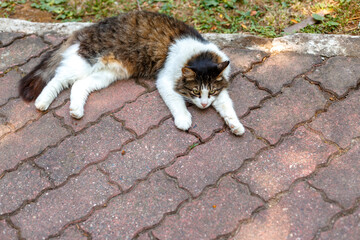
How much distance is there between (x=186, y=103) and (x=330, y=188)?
153cm

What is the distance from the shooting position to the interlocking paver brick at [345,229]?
230cm

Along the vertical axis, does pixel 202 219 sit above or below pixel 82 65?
below

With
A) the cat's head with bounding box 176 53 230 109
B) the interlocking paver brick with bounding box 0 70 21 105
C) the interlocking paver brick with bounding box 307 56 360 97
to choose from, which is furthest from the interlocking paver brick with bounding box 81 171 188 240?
the interlocking paver brick with bounding box 307 56 360 97

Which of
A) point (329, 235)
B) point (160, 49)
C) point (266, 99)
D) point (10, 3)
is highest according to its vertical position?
point (10, 3)

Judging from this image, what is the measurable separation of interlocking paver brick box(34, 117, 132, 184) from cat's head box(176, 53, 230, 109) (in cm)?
72

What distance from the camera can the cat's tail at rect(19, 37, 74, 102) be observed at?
3366 mm

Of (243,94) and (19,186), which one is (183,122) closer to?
(243,94)

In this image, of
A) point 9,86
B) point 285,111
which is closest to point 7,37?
point 9,86

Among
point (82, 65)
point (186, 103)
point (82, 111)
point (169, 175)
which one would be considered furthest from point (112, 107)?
point (169, 175)

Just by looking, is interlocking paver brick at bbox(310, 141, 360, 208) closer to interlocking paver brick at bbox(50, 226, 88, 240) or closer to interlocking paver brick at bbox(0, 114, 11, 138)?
interlocking paver brick at bbox(50, 226, 88, 240)

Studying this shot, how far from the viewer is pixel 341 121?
9.84 feet

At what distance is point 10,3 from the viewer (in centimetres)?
473

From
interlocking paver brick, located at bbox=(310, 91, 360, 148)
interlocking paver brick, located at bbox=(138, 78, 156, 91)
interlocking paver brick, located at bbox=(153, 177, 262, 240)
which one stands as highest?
interlocking paver brick, located at bbox=(138, 78, 156, 91)

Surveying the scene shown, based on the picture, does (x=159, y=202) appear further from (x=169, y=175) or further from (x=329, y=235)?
(x=329, y=235)
